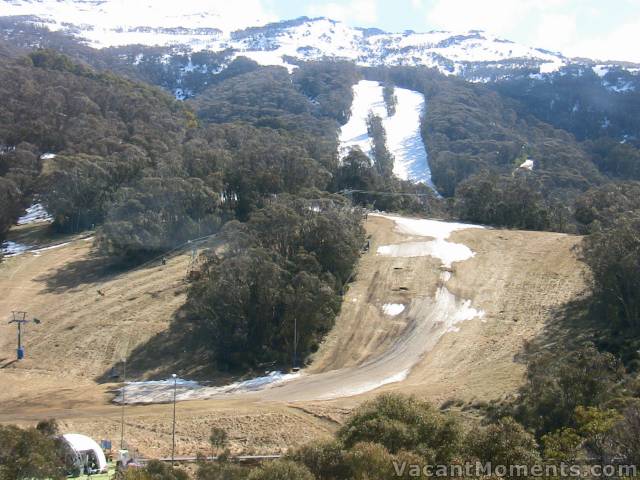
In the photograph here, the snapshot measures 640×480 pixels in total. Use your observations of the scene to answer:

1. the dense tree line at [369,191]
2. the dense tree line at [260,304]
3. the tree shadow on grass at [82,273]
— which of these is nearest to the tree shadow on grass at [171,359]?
the dense tree line at [260,304]

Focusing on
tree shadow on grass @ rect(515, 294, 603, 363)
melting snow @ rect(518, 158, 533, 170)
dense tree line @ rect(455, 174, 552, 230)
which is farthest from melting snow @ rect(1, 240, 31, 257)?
melting snow @ rect(518, 158, 533, 170)

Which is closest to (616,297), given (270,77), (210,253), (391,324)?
(391,324)

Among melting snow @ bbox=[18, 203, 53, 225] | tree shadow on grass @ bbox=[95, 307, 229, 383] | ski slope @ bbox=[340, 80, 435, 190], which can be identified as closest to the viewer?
tree shadow on grass @ bbox=[95, 307, 229, 383]

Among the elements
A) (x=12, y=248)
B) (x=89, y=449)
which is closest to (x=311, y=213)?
(x=89, y=449)

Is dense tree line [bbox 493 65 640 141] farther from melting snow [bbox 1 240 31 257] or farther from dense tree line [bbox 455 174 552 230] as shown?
melting snow [bbox 1 240 31 257]

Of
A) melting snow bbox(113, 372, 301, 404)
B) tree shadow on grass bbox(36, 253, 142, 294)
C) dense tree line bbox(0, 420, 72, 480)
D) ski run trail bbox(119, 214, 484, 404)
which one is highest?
dense tree line bbox(0, 420, 72, 480)

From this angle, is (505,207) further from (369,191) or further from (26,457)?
(26,457)

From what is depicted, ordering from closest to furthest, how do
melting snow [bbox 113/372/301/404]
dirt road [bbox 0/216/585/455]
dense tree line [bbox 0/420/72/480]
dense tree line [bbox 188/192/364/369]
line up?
dense tree line [bbox 0/420/72/480], dirt road [bbox 0/216/585/455], melting snow [bbox 113/372/301/404], dense tree line [bbox 188/192/364/369]

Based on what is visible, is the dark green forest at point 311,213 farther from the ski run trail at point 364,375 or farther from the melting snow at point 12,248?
the ski run trail at point 364,375
